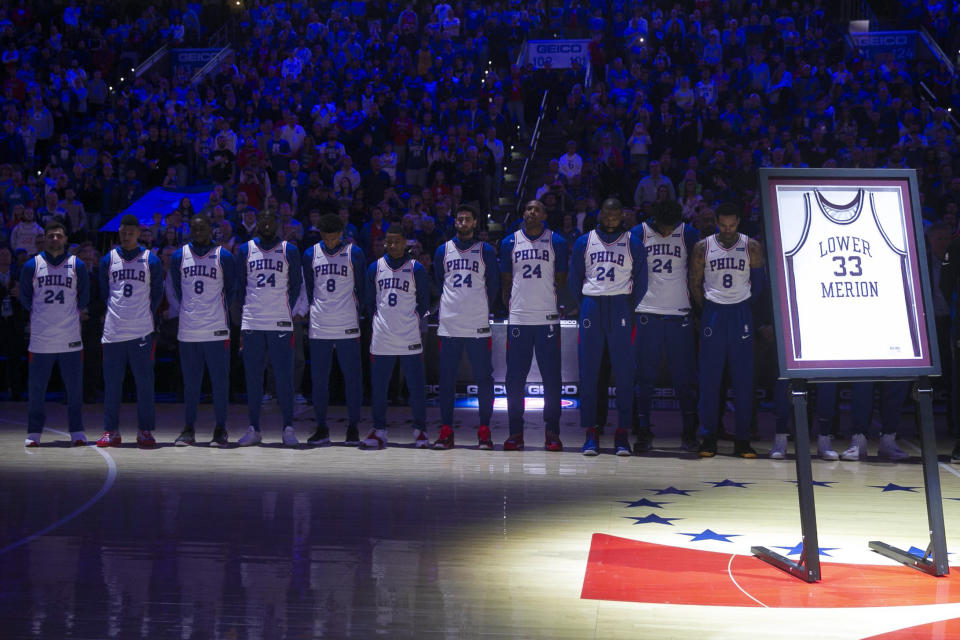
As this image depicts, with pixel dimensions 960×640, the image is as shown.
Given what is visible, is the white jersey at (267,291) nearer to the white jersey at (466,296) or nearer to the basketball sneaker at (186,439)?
the basketball sneaker at (186,439)

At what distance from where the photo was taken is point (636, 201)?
602 inches

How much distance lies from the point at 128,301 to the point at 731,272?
513 cm

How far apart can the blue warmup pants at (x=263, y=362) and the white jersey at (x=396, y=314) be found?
0.78 metres

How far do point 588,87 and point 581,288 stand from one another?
10985 mm

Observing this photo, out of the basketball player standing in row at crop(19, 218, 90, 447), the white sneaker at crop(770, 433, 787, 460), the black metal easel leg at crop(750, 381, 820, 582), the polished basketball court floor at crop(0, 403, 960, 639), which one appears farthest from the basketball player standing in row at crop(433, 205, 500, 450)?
the black metal easel leg at crop(750, 381, 820, 582)

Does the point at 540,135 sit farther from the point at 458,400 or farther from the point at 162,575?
the point at 162,575

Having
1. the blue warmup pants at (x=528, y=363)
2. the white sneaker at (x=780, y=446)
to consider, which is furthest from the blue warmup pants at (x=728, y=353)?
the blue warmup pants at (x=528, y=363)

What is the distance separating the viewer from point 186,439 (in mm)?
9539

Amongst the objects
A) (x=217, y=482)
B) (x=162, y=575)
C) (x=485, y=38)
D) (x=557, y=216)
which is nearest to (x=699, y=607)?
(x=162, y=575)

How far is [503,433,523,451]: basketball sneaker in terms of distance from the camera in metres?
9.27

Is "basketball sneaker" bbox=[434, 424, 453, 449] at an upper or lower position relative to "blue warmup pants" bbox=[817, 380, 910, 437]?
lower

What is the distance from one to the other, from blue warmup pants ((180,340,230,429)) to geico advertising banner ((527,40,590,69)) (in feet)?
42.7

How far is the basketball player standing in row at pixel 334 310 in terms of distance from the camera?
9.45m

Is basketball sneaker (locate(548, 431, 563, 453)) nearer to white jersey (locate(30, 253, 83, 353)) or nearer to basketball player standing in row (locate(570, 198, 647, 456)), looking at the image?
basketball player standing in row (locate(570, 198, 647, 456))
